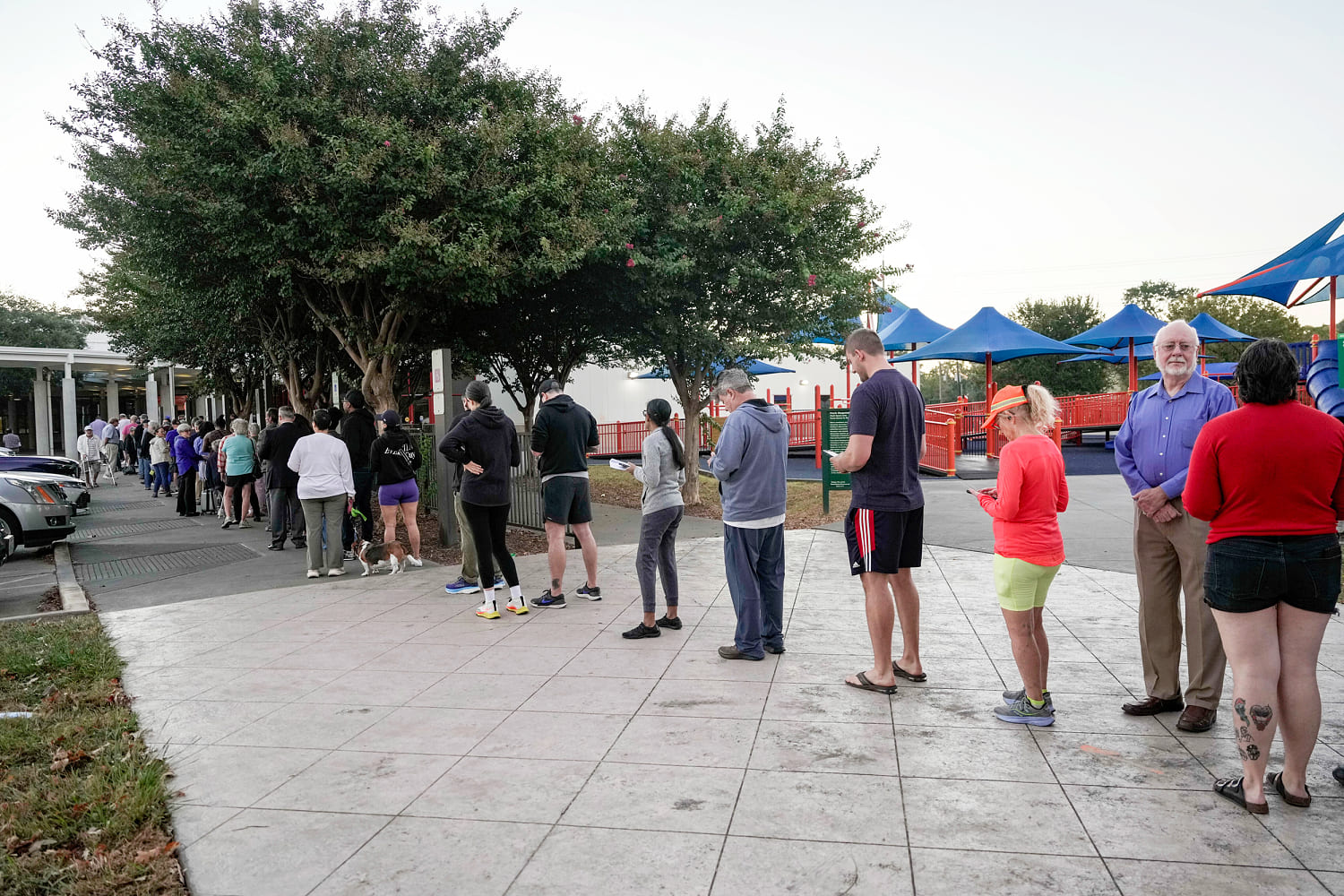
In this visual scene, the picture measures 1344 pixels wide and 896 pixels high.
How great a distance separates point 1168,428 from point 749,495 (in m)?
2.23

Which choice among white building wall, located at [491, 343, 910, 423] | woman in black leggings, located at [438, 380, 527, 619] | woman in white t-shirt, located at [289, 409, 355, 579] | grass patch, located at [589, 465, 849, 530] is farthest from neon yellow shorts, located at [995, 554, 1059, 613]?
white building wall, located at [491, 343, 910, 423]

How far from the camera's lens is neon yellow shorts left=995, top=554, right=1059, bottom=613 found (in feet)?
13.2

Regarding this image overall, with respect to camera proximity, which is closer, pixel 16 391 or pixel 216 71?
pixel 216 71

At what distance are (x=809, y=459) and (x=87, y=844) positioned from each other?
20.5 m

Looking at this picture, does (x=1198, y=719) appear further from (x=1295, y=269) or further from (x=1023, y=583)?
(x=1295, y=269)

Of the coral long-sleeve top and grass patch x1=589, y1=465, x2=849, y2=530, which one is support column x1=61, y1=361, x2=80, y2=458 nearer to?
grass patch x1=589, y1=465, x2=849, y2=530

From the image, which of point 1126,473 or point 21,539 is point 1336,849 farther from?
point 21,539

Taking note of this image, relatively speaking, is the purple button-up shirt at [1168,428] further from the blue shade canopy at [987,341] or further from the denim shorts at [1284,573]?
the blue shade canopy at [987,341]

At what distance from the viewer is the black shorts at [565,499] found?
22.9 ft

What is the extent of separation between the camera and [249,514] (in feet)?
46.5

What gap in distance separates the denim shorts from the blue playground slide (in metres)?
3.51

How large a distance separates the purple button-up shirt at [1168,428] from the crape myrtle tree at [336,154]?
8.19 m

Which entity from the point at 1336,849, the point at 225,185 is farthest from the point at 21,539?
the point at 1336,849

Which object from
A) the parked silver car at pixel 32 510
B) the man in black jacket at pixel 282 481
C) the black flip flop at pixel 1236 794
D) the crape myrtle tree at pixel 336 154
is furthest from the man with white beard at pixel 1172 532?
the parked silver car at pixel 32 510
